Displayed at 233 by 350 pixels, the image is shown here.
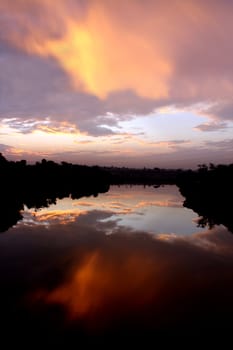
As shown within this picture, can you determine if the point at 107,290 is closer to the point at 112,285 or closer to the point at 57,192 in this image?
the point at 112,285

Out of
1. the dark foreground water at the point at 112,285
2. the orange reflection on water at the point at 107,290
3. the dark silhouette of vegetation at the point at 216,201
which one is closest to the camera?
the dark foreground water at the point at 112,285

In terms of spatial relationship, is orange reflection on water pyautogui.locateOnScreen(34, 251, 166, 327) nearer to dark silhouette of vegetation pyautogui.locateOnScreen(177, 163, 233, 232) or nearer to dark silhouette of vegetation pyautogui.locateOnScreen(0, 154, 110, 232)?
dark silhouette of vegetation pyautogui.locateOnScreen(0, 154, 110, 232)

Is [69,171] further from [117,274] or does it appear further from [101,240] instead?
[117,274]

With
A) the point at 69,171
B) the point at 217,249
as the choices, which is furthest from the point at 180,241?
the point at 69,171

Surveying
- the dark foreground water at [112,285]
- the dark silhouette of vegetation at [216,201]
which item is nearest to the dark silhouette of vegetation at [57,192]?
the dark silhouette of vegetation at [216,201]

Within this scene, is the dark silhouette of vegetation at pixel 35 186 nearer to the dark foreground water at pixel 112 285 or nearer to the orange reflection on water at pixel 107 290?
the dark foreground water at pixel 112 285

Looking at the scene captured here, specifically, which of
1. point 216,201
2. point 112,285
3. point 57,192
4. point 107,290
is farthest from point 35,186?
point 107,290

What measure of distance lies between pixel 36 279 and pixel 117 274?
15.3 feet

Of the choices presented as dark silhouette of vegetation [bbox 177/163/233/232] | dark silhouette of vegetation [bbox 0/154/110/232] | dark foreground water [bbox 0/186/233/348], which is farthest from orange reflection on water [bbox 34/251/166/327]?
dark silhouette of vegetation [bbox 177/163/233/232]

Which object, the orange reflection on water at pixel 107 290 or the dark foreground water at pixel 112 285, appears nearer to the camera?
the dark foreground water at pixel 112 285

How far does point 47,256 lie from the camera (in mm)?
22328

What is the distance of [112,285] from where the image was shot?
1662 centimetres

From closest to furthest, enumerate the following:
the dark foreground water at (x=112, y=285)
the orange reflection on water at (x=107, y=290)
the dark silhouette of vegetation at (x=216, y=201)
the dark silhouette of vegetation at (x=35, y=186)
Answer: the dark foreground water at (x=112, y=285)
the orange reflection on water at (x=107, y=290)
the dark silhouette of vegetation at (x=216, y=201)
the dark silhouette of vegetation at (x=35, y=186)

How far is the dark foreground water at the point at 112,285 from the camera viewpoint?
39.7 feet
